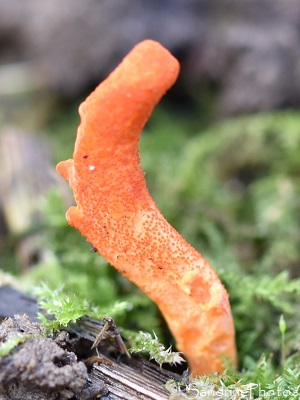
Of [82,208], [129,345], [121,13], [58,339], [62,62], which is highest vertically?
[121,13]

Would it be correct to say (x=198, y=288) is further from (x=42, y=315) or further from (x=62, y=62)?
(x=62, y=62)

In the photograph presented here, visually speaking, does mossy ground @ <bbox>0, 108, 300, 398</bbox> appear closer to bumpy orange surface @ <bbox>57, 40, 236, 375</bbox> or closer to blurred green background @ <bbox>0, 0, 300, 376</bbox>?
blurred green background @ <bbox>0, 0, 300, 376</bbox>

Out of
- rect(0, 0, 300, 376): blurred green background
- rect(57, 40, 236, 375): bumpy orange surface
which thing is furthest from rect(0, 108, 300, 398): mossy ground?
rect(57, 40, 236, 375): bumpy orange surface

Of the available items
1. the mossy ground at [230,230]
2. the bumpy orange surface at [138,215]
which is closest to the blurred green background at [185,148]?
the mossy ground at [230,230]

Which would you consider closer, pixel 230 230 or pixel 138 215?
pixel 138 215

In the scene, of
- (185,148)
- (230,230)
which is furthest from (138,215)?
(185,148)

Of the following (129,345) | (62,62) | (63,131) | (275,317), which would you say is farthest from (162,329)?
(62,62)

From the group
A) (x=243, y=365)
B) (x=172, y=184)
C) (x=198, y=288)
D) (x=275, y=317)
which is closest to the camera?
(x=198, y=288)

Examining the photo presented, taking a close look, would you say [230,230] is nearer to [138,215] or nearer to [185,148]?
[185,148]
